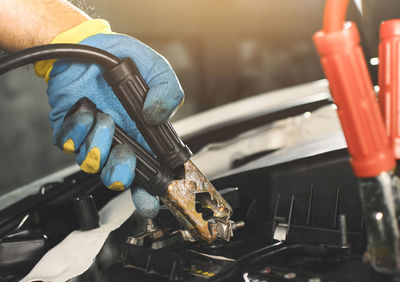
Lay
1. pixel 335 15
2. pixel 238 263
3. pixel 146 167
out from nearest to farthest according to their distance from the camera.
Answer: pixel 335 15, pixel 238 263, pixel 146 167

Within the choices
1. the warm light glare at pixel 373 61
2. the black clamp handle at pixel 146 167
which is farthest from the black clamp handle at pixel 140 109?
the warm light glare at pixel 373 61

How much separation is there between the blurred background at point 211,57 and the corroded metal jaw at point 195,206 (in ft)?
3.75

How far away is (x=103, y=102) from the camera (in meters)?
0.83

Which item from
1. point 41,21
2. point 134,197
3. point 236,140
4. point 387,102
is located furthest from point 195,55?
point 387,102

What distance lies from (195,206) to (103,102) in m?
0.28

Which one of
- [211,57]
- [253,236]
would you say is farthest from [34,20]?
[211,57]

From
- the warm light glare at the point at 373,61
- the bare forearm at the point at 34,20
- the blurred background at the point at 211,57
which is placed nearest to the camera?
the bare forearm at the point at 34,20

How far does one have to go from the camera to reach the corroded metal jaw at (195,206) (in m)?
0.73

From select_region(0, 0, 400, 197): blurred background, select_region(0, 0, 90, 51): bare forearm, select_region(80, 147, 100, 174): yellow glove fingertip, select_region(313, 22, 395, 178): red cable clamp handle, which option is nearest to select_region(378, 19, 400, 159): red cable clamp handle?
select_region(313, 22, 395, 178): red cable clamp handle

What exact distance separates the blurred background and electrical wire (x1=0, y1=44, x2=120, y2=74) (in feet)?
3.68

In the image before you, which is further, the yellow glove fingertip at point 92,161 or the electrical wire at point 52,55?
the yellow glove fingertip at point 92,161

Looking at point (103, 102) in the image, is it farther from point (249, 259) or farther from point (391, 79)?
point (391, 79)

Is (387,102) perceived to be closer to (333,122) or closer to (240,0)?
(333,122)

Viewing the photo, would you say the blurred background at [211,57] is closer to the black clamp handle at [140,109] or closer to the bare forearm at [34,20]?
the bare forearm at [34,20]
